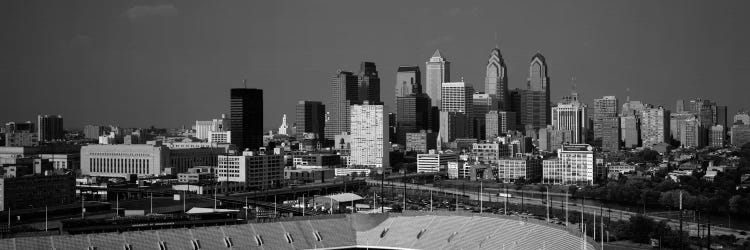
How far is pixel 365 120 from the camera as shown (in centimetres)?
7956

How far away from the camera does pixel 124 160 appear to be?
64.0m

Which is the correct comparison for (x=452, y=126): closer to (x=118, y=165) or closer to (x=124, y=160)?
(x=124, y=160)

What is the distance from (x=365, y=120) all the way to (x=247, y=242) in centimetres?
5803

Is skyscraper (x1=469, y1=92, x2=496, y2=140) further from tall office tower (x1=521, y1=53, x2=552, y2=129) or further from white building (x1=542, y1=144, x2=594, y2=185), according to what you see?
white building (x1=542, y1=144, x2=594, y2=185)

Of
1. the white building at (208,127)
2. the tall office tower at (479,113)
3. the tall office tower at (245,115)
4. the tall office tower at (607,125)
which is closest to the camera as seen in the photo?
the tall office tower at (245,115)

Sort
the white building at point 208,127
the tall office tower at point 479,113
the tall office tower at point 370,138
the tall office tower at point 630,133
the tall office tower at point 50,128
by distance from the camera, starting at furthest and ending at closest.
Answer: the tall office tower at point 479,113 → the white building at point 208,127 → the tall office tower at point 630,133 → the tall office tower at point 50,128 → the tall office tower at point 370,138

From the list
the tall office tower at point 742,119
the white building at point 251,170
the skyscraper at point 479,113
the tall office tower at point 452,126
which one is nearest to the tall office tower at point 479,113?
the skyscraper at point 479,113

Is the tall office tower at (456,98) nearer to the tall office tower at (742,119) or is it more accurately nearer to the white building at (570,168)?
the tall office tower at (742,119)

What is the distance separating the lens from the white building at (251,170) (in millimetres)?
53406

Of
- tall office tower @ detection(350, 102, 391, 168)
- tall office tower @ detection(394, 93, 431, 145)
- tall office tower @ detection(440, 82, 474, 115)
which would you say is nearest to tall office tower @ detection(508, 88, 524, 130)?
tall office tower @ detection(440, 82, 474, 115)

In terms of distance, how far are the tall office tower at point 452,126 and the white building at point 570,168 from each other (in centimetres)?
4174

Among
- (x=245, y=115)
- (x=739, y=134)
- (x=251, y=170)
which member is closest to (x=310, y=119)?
(x=245, y=115)

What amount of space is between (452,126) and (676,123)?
25732mm

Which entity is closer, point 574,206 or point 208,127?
point 574,206
